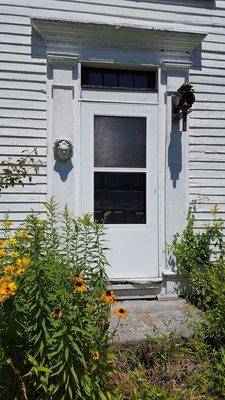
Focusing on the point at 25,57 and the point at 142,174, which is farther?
the point at 142,174

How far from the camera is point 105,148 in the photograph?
502cm

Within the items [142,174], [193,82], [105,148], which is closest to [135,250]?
[142,174]

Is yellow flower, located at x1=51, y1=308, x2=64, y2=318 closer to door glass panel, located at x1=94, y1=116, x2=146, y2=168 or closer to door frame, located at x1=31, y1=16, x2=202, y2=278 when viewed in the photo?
door frame, located at x1=31, y1=16, x2=202, y2=278

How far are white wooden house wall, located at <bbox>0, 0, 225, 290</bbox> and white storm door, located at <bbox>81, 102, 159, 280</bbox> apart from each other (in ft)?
1.32

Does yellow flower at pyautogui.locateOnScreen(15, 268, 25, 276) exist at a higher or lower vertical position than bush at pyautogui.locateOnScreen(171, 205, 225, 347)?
higher

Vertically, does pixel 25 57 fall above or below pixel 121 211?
above

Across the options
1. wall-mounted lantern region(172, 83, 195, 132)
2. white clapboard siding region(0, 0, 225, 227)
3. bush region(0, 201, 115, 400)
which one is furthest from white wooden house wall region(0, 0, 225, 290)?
bush region(0, 201, 115, 400)

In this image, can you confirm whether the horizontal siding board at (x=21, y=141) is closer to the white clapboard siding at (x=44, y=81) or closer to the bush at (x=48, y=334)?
the white clapboard siding at (x=44, y=81)

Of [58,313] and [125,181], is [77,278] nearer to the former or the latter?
[58,313]

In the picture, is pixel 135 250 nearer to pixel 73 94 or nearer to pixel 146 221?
pixel 146 221

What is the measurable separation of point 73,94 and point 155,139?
3.63 ft

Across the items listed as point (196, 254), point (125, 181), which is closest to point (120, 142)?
point (125, 181)

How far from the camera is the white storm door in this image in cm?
498

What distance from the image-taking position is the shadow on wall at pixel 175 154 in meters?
5.07
